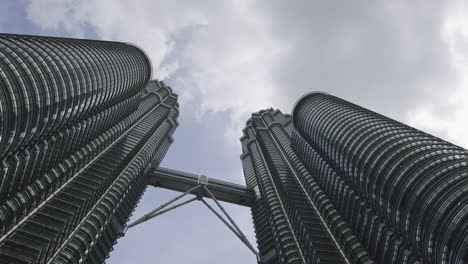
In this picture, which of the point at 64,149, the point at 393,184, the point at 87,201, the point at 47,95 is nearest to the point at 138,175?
the point at 87,201

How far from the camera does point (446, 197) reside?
5091 cm

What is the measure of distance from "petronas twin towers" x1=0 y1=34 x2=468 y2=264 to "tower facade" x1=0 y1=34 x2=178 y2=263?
26cm

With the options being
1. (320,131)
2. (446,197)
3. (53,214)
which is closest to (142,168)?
(53,214)

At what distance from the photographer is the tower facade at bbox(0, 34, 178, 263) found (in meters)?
50.8

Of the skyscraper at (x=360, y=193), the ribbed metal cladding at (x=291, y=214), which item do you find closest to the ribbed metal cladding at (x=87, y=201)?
the ribbed metal cladding at (x=291, y=214)

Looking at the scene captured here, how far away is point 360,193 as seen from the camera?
73250 mm

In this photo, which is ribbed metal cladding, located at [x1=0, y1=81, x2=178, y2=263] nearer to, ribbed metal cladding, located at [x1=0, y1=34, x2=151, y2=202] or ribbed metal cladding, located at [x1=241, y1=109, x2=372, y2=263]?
ribbed metal cladding, located at [x1=0, y1=34, x2=151, y2=202]

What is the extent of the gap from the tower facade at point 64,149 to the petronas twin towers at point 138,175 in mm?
258

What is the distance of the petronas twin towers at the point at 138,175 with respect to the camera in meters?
51.4

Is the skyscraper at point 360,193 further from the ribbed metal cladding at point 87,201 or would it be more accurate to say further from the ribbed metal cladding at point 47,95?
the ribbed metal cladding at point 47,95

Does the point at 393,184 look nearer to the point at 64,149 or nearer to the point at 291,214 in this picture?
the point at 291,214

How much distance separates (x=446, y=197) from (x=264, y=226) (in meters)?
65.9

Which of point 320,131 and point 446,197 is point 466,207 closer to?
point 446,197

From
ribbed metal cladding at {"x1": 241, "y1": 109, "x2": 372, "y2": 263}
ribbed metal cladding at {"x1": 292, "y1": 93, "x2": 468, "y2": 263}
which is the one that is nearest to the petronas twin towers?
ribbed metal cladding at {"x1": 292, "y1": 93, "x2": 468, "y2": 263}
